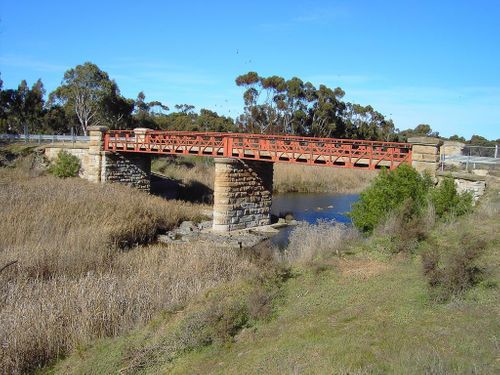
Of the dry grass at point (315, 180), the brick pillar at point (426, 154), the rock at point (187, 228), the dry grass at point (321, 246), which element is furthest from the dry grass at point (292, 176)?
the dry grass at point (321, 246)

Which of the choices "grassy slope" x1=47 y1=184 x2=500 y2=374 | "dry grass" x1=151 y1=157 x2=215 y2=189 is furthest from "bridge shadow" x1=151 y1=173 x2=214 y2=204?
"grassy slope" x1=47 y1=184 x2=500 y2=374

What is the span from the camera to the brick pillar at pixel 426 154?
16734 millimetres

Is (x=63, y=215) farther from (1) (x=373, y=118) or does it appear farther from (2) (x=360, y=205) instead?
(1) (x=373, y=118)

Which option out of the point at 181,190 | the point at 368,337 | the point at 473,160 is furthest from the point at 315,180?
the point at 368,337

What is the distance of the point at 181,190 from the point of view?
34.3 m

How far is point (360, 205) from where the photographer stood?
16.4m

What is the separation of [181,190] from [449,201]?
22.8 metres

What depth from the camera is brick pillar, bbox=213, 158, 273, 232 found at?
2250 cm

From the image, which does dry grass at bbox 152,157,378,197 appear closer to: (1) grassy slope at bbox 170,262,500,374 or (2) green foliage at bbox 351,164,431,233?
(2) green foliage at bbox 351,164,431,233

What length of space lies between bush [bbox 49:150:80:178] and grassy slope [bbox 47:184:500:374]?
2394 cm

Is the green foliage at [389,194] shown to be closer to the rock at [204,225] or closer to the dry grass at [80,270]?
the dry grass at [80,270]

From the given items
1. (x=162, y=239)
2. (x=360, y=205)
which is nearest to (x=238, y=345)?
(x=360, y=205)

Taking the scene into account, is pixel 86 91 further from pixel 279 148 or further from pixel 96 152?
pixel 279 148

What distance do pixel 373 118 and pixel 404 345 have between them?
61499 mm
